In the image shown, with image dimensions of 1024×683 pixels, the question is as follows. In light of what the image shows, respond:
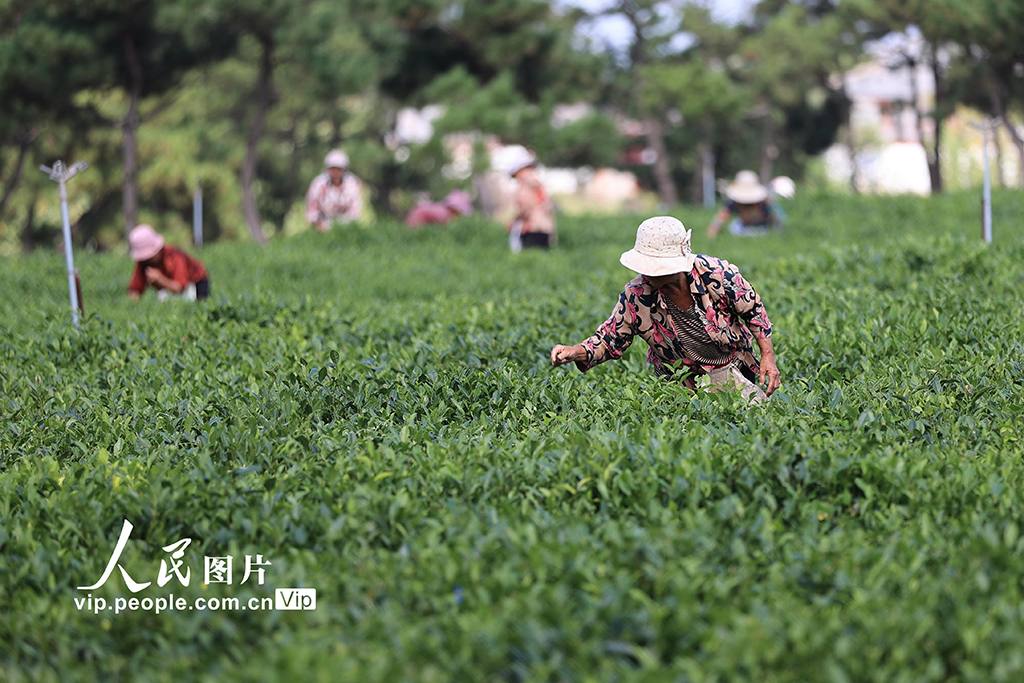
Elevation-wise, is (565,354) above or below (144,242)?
above

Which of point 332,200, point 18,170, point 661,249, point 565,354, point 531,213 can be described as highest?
point 661,249

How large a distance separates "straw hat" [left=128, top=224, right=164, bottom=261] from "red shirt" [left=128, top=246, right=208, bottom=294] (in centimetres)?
30

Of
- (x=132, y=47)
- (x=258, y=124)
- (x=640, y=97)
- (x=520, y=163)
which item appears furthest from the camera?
(x=640, y=97)

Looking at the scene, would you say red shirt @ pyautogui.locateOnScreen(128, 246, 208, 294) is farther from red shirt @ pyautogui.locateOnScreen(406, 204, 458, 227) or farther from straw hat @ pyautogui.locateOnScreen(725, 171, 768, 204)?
straw hat @ pyautogui.locateOnScreen(725, 171, 768, 204)

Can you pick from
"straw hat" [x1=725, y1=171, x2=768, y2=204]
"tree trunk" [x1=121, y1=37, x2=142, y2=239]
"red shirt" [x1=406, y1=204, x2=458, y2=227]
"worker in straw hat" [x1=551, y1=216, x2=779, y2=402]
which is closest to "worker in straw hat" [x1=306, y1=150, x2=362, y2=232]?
"red shirt" [x1=406, y1=204, x2=458, y2=227]

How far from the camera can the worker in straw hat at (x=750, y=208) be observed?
15.2m

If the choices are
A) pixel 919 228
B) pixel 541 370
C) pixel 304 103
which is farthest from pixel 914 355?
pixel 304 103

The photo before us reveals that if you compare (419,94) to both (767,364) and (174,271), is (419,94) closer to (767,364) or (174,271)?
(174,271)

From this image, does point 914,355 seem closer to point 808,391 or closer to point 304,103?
point 808,391

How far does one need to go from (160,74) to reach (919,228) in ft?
52.2

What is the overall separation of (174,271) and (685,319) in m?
6.20

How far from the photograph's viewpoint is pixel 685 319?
5527mm

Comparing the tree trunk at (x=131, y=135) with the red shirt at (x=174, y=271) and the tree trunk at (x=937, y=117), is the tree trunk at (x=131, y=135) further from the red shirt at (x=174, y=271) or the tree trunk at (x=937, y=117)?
the tree trunk at (x=937, y=117)

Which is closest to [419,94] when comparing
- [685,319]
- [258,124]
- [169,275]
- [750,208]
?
[258,124]
